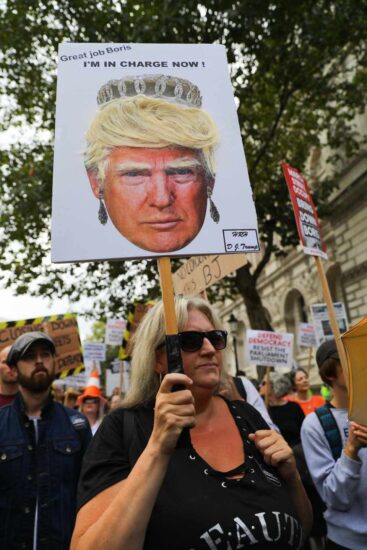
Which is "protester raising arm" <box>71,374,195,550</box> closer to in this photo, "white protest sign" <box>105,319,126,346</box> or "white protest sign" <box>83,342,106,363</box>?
"white protest sign" <box>105,319,126,346</box>

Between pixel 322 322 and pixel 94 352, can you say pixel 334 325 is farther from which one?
pixel 94 352

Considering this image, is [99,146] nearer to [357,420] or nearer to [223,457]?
[223,457]

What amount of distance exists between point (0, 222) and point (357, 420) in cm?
1291

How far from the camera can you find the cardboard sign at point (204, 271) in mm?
4855

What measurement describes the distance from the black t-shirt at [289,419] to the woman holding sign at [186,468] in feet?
11.0

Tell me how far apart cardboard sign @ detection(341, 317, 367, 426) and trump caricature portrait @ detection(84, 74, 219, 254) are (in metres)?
0.89

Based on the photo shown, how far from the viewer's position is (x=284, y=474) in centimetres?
195

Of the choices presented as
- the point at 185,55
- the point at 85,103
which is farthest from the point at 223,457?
the point at 185,55

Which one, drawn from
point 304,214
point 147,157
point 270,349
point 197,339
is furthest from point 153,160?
point 270,349

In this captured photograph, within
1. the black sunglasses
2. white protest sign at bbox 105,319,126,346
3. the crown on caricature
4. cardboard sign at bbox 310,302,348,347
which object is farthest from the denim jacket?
white protest sign at bbox 105,319,126,346

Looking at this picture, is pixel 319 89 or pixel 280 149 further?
pixel 280 149

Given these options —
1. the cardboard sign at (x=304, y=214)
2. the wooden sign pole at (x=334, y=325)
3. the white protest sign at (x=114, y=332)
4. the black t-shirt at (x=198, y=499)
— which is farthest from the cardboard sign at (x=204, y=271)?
the white protest sign at (x=114, y=332)

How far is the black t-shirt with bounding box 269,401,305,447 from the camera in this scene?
5301 millimetres

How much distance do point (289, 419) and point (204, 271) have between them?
6.21ft
